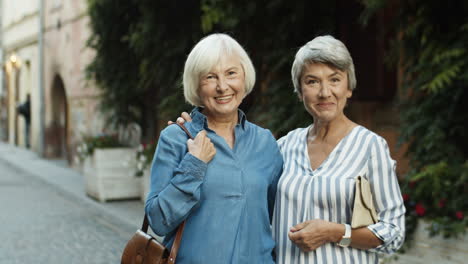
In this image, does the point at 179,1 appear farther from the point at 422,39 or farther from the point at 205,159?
the point at 205,159

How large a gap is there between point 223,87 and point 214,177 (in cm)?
34

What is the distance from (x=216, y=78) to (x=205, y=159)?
1.04 ft

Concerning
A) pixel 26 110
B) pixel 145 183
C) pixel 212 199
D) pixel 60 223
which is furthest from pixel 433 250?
pixel 26 110

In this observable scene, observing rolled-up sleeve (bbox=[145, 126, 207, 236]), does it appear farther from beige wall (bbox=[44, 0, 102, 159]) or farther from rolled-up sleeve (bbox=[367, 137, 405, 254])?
beige wall (bbox=[44, 0, 102, 159])

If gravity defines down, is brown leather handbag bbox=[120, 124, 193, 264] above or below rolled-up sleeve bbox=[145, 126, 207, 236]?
below

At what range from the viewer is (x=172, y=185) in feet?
7.06

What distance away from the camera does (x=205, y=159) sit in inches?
85.9

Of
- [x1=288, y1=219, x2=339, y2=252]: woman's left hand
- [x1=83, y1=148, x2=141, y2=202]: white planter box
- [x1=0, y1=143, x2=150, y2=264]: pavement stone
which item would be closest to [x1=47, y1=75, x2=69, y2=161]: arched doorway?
[x1=0, y1=143, x2=150, y2=264]: pavement stone

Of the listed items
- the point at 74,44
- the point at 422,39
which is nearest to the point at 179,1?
the point at 422,39

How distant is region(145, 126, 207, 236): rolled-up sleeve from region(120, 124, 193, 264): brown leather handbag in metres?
0.05

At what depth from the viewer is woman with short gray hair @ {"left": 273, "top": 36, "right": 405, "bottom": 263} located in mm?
2225

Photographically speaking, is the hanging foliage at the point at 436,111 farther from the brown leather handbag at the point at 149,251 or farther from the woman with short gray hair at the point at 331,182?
the brown leather handbag at the point at 149,251

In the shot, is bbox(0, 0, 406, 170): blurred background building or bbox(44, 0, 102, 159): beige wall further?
bbox(44, 0, 102, 159): beige wall

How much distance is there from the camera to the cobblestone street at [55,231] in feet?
21.4
